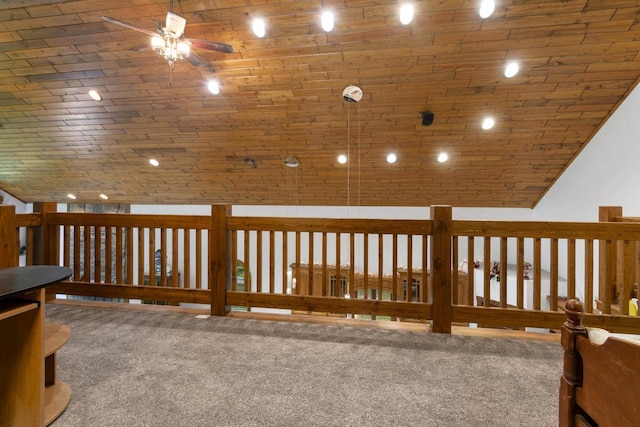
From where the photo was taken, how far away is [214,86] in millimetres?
4289

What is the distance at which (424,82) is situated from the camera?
13.1ft

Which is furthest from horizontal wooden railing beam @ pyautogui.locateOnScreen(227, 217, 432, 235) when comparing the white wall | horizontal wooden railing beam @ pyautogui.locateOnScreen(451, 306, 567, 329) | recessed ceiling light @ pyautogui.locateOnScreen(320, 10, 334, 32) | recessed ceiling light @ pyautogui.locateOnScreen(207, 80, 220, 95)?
the white wall

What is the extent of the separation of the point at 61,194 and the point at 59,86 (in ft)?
14.2

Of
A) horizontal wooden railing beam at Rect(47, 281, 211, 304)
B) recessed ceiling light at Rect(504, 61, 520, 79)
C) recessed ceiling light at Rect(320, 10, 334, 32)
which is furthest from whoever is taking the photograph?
recessed ceiling light at Rect(504, 61, 520, 79)

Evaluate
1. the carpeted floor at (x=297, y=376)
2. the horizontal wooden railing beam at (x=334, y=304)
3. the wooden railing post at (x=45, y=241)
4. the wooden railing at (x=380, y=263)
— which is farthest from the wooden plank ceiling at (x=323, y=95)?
the carpeted floor at (x=297, y=376)

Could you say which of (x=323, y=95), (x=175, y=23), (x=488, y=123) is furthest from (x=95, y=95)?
(x=488, y=123)

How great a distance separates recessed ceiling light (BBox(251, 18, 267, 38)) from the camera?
11.1 feet

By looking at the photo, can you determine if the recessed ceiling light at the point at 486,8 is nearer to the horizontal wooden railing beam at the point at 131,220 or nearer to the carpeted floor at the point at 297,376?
the carpeted floor at the point at 297,376

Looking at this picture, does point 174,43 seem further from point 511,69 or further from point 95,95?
point 511,69

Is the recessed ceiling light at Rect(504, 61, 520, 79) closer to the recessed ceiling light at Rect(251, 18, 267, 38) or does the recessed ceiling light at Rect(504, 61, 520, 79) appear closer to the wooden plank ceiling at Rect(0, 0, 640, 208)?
the wooden plank ceiling at Rect(0, 0, 640, 208)

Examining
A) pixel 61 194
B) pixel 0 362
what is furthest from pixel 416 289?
pixel 61 194

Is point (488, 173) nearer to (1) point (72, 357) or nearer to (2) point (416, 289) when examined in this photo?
(2) point (416, 289)

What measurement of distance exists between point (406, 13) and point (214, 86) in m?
2.69

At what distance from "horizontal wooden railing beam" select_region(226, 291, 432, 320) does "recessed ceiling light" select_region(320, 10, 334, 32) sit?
2867 millimetres
